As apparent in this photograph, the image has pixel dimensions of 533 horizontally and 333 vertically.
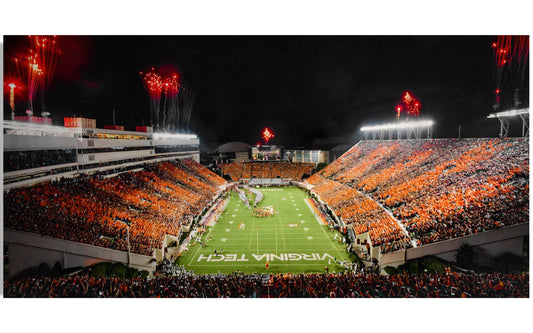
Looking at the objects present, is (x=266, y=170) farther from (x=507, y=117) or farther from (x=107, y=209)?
(x=507, y=117)

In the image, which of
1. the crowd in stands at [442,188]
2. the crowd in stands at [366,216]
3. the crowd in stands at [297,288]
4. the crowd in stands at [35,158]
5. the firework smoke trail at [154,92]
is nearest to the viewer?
the crowd in stands at [297,288]

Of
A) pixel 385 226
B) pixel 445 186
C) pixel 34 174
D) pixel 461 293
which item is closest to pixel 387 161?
pixel 445 186

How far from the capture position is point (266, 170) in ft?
116

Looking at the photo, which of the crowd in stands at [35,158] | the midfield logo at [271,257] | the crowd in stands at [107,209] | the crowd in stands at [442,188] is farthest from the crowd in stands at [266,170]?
the midfield logo at [271,257]

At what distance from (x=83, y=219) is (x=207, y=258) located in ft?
16.5

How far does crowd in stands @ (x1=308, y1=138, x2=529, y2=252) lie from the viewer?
847 centimetres

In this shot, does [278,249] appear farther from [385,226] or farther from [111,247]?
[111,247]

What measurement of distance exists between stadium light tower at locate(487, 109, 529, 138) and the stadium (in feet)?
A: 0.24

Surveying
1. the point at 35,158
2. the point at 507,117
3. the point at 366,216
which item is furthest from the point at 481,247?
the point at 35,158

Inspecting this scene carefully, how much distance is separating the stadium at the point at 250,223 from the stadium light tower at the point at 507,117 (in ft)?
0.24

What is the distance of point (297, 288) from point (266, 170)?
28.8 metres

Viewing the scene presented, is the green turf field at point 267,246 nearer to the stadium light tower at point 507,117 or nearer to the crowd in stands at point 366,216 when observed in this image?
the crowd in stands at point 366,216

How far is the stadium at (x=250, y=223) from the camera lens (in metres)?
6.72

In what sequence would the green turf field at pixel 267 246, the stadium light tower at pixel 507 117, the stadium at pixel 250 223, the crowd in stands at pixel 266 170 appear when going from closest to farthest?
the stadium at pixel 250 223, the green turf field at pixel 267 246, the stadium light tower at pixel 507 117, the crowd in stands at pixel 266 170
